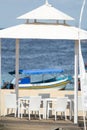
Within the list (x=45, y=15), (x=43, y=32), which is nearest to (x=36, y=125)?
(x=43, y=32)

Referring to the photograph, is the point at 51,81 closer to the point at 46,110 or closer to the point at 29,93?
the point at 29,93

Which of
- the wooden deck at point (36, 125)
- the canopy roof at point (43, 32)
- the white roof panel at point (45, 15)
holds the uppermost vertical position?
the white roof panel at point (45, 15)

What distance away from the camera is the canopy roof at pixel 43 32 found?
12836 millimetres

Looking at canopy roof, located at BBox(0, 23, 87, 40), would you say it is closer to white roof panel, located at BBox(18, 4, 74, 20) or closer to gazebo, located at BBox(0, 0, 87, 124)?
gazebo, located at BBox(0, 0, 87, 124)

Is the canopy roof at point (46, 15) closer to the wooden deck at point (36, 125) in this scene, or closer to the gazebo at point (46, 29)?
the gazebo at point (46, 29)

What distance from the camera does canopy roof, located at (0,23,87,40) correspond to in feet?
42.1

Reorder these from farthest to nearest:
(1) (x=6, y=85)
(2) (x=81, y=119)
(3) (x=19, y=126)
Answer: (1) (x=6, y=85) < (2) (x=81, y=119) < (3) (x=19, y=126)

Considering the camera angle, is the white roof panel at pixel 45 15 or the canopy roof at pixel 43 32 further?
the white roof panel at pixel 45 15

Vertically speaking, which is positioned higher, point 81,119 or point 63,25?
point 63,25

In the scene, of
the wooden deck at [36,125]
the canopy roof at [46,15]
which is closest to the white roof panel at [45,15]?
the canopy roof at [46,15]

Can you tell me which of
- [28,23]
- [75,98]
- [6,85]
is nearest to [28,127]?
[75,98]

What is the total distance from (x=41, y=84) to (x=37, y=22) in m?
16.6

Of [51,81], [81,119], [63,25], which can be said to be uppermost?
[63,25]

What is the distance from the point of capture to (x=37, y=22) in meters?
13.4
